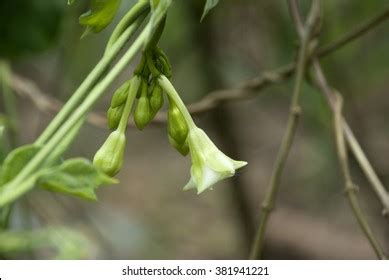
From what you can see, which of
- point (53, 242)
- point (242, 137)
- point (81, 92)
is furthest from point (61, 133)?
point (242, 137)

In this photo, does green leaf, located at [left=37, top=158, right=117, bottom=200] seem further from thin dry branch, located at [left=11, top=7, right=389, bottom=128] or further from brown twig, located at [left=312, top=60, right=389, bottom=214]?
thin dry branch, located at [left=11, top=7, right=389, bottom=128]

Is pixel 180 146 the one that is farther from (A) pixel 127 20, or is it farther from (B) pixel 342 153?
(B) pixel 342 153

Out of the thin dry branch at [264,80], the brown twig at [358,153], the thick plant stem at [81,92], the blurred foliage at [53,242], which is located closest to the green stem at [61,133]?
the thick plant stem at [81,92]

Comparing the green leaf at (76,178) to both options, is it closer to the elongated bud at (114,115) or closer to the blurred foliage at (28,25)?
the elongated bud at (114,115)

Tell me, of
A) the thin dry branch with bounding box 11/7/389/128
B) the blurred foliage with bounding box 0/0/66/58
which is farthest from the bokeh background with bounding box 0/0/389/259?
the blurred foliage with bounding box 0/0/66/58

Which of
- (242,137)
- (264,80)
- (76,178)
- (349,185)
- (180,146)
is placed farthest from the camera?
(242,137)
